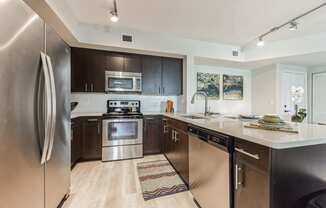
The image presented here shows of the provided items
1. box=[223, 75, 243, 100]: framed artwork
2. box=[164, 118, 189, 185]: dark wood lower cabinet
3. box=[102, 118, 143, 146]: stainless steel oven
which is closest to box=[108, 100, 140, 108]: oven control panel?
→ box=[102, 118, 143, 146]: stainless steel oven

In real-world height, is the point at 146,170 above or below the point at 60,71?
below

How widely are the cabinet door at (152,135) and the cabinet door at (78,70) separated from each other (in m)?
1.56

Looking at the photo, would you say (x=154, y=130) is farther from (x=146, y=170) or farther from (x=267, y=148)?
(x=267, y=148)

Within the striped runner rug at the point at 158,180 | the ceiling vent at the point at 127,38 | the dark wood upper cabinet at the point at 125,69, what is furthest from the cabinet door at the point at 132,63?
the striped runner rug at the point at 158,180

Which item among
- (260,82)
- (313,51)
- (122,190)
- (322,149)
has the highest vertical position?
(313,51)

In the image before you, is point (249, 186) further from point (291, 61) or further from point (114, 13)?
point (291, 61)

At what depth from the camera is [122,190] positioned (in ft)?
7.20

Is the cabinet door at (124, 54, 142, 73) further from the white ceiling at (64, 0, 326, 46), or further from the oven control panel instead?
the oven control panel

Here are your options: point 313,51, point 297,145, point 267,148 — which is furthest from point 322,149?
point 313,51

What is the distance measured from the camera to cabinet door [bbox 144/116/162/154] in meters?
3.58

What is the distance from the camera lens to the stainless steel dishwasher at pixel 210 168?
1335 millimetres

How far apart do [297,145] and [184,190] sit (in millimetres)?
1597

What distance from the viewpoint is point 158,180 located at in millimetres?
2465

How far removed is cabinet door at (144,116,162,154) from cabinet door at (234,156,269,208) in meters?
2.48
